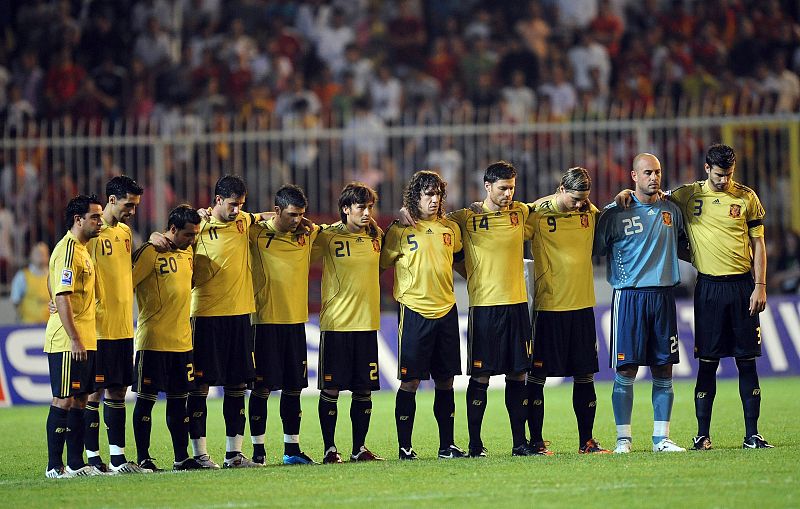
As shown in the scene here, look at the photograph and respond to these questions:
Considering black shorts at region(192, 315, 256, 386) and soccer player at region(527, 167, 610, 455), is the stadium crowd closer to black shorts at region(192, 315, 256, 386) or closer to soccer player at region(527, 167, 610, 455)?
soccer player at region(527, 167, 610, 455)

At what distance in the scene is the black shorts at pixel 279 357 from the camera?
10.8m

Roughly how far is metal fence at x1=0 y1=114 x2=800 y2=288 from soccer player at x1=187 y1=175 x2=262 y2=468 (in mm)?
7510

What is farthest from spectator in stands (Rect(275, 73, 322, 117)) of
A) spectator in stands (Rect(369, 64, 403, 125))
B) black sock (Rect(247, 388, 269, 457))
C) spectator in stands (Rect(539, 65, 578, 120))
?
black sock (Rect(247, 388, 269, 457))

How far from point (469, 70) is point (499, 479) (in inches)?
558

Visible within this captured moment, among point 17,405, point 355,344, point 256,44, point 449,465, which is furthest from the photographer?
point 256,44

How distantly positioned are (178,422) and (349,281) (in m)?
1.77

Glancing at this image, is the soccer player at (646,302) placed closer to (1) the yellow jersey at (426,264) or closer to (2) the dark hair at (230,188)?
(1) the yellow jersey at (426,264)

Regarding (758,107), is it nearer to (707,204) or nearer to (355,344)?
(707,204)

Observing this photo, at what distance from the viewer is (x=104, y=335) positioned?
34.3 feet

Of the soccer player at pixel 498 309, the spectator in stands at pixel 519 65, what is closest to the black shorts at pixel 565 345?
the soccer player at pixel 498 309

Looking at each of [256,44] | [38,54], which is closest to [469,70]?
[256,44]

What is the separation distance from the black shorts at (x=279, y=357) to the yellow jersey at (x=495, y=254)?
1.47 meters

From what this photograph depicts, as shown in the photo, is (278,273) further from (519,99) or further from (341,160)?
(519,99)

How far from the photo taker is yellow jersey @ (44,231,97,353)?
9.98 meters
